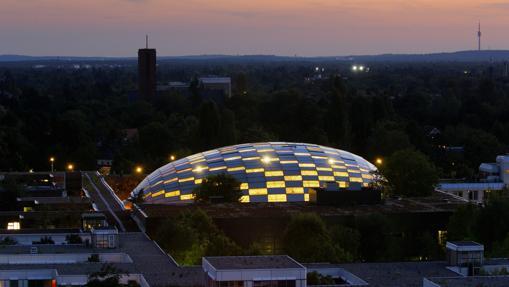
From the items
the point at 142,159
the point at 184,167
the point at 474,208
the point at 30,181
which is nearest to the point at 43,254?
the point at 474,208

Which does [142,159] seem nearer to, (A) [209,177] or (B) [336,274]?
(A) [209,177]

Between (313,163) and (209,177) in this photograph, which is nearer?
(209,177)

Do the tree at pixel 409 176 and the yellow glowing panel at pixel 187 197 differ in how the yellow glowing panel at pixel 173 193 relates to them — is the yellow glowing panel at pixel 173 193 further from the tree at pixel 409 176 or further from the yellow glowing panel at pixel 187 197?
the tree at pixel 409 176

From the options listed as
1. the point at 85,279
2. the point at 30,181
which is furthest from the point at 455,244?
the point at 30,181

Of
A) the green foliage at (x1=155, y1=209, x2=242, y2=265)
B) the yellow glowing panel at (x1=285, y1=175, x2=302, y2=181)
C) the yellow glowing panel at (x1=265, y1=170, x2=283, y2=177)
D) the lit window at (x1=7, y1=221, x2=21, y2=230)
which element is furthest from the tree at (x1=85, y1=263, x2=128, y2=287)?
the yellow glowing panel at (x1=265, y1=170, x2=283, y2=177)

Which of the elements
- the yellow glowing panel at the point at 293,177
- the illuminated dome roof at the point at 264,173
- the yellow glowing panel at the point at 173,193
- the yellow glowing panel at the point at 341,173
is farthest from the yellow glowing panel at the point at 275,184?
the yellow glowing panel at the point at 173,193

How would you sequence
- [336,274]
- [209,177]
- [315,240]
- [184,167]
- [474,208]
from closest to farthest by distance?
[336,274]
[315,240]
[474,208]
[209,177]
[184,167]

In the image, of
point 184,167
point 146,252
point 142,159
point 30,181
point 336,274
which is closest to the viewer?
point 336,274
